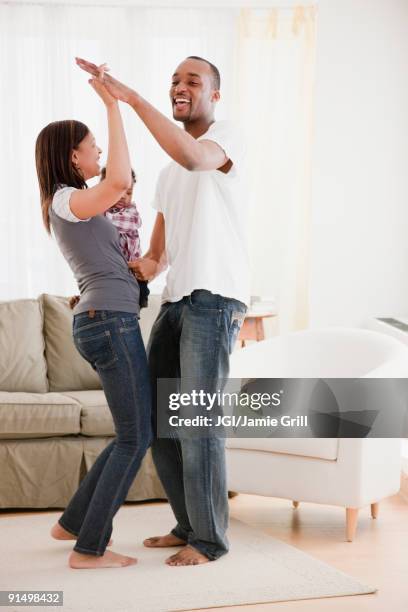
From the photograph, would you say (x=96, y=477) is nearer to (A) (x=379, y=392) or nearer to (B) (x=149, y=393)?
(B) (x=149, y=393)

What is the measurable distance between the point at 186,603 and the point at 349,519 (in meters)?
0.91

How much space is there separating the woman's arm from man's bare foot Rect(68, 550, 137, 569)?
1.04m

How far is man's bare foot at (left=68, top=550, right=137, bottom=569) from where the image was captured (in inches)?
107

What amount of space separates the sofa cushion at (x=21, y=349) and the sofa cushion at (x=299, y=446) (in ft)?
3.75

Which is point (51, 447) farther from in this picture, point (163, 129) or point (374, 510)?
point (163, 129)

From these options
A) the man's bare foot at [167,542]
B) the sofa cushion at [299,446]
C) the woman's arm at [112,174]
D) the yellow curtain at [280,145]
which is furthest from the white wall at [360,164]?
the woman's arm at [112,174]

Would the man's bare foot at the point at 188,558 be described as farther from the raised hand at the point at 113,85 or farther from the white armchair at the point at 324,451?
the raised hand at the point at 113,85

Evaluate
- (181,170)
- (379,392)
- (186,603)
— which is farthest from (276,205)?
(186,603)

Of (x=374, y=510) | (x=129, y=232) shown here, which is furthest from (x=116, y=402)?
(x=374, y=510)

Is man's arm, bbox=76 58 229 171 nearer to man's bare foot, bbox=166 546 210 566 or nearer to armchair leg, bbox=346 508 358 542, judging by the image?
man's bare foot, bbox=166 546 210 566

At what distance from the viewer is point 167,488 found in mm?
2857

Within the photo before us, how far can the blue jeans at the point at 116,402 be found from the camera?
102 inches

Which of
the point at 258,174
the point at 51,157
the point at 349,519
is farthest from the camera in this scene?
the point at 258,174

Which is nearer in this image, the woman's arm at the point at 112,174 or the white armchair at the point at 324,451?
the woman's arm at the point at 112,174
